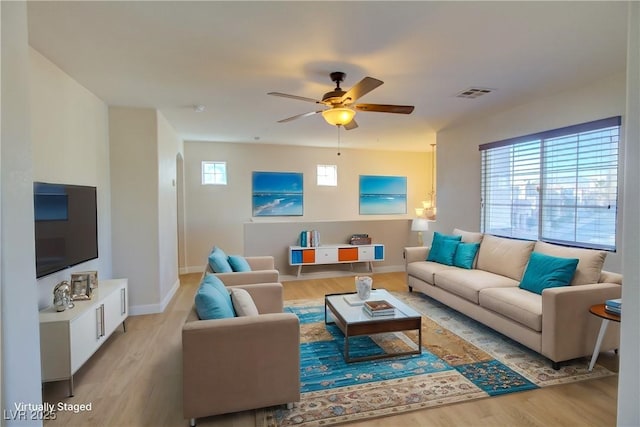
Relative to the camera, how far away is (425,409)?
2150 millimetres

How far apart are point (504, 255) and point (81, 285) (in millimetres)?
4268

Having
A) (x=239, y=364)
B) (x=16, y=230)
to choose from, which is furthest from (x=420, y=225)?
(x=16, y=230)

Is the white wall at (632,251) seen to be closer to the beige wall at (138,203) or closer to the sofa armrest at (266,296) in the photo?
the sofa armrest at (266,296)

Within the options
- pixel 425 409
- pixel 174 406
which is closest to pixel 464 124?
pixel 425 409

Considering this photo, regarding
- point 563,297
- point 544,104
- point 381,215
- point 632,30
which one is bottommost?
point 563,297

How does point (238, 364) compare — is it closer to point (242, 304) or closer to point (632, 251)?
point (242, 304)

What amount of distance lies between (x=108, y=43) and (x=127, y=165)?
74.0 inches

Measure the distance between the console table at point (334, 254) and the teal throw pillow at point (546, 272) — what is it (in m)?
2.87

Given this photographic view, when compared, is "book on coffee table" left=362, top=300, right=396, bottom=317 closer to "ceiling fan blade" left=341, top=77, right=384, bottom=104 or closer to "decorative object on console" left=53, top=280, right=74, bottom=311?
"ceiling fan blade" left=341, top=77, right=384, bottom=104

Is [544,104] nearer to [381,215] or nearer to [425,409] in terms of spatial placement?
[425,409]

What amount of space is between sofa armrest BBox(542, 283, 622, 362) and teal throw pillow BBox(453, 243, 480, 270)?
1.46 m

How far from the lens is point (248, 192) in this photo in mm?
6555

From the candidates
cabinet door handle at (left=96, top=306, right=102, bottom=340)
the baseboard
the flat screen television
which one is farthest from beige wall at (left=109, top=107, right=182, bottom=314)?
cabinet door handle at (left=96, top=306, right=102, bottom=340)

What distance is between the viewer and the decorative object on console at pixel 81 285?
278cm
